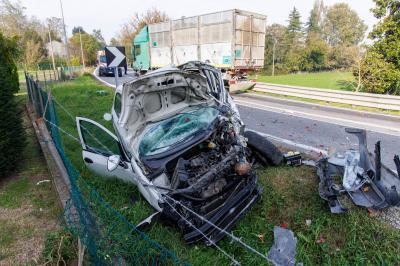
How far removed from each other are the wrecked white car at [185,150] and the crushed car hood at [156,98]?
0.02 meters

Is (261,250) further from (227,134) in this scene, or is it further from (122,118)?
(122,118)

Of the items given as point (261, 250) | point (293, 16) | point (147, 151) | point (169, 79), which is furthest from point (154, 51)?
point (293, 16)

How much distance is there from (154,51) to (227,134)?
1616 cm

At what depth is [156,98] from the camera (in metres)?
5.02

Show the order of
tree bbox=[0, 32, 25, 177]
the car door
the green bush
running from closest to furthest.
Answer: the car door → tree bbox=[0, 32, 25, 177] → the green bush

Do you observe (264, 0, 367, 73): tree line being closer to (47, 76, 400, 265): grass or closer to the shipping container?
the shipping container

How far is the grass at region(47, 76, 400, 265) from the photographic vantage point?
9.68ft

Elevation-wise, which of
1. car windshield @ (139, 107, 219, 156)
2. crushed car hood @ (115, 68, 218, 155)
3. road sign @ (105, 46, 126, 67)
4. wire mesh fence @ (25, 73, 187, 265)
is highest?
road sign @ (105, 46, 126, 67)

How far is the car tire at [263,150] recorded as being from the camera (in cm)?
461

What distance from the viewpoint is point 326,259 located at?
9.63 ft

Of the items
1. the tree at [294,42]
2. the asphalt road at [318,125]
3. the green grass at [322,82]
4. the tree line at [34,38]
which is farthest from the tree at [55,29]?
the asphalt road at [318,125]

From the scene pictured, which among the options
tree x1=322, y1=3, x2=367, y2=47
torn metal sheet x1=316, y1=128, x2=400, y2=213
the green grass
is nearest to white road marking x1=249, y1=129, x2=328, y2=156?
torn metal sheet x1=316, y1=128, x2=400, y2=213

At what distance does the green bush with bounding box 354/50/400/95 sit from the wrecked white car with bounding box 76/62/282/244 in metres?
8.98

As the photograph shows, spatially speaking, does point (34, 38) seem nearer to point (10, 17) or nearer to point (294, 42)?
point (10, 17)
